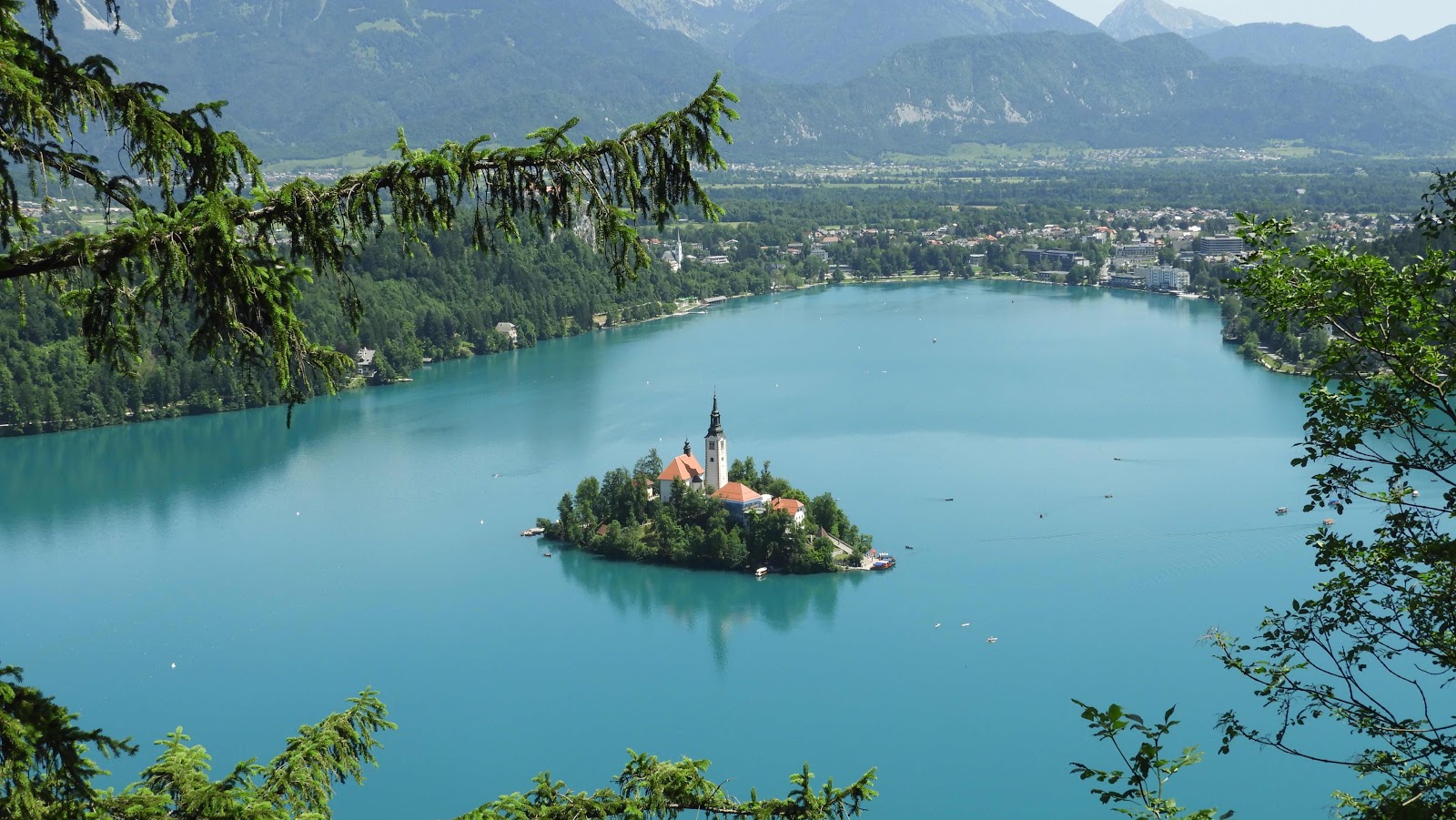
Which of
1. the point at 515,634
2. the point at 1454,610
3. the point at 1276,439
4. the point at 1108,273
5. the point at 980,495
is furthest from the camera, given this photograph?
the point at 1108,273

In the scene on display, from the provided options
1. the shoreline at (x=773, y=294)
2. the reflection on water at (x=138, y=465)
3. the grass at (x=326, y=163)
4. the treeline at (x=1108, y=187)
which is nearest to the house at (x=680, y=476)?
the shoreline at (x=773, y=294)

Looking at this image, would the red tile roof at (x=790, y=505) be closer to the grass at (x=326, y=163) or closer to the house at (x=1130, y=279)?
the house at (x=1130, y=279)

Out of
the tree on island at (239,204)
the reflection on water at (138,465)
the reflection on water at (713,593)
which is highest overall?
the tree on island at (239,204)

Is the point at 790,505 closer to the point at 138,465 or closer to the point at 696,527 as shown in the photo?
the point at 696,527

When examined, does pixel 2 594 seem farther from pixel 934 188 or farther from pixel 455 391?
pixel 934 188

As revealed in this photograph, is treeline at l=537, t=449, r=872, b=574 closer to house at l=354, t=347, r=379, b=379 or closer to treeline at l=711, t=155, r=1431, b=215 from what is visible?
house at l=354, t=347, r=379, b=379

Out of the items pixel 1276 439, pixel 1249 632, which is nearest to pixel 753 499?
pixel 1249 632

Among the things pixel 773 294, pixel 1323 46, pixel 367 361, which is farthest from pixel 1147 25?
pixel 367 361

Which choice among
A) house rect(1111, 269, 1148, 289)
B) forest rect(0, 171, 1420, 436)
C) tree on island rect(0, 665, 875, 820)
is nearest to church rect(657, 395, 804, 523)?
forest rect(0, 171, 1420, 436)
